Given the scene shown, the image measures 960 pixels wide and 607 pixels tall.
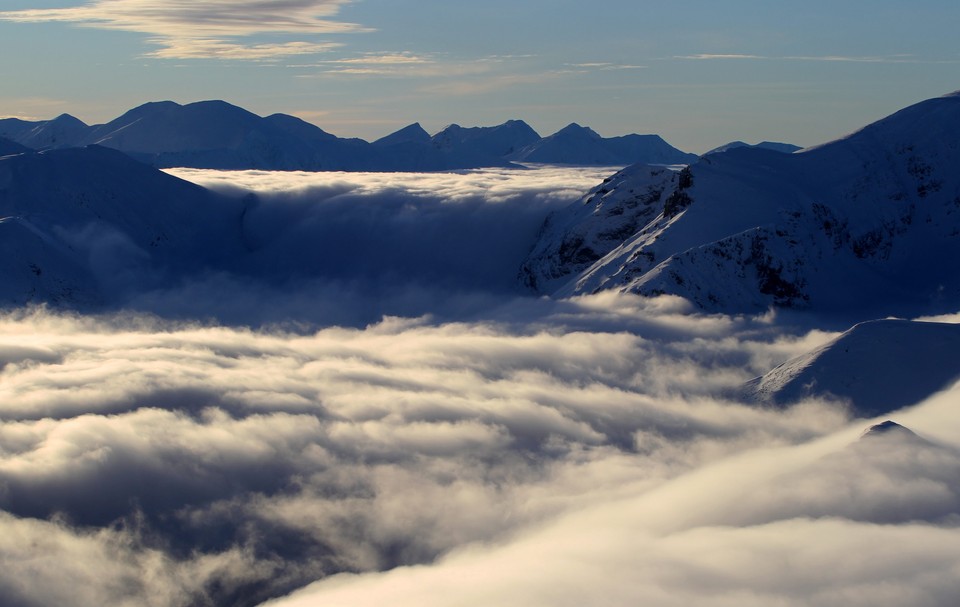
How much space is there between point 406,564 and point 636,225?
285 ft

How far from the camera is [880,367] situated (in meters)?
101

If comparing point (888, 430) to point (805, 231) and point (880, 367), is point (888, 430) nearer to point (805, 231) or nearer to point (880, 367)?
point (880, 367)

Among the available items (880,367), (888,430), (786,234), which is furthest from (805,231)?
(888,430)

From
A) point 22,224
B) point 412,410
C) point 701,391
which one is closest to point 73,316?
point 22,224

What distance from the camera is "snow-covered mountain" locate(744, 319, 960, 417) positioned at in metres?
99.5

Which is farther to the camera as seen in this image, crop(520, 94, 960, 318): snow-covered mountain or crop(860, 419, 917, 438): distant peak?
crop(520, 94, 960, 318): snow-covered mountain

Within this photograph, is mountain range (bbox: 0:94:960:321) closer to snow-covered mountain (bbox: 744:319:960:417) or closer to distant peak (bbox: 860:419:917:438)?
snow-covered mountain (bbox: 744:319:960:417)

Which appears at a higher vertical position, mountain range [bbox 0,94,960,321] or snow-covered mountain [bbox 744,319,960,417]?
mountain range [bbox 0,94,960,321]

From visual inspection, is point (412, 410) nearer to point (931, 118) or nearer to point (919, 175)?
point (919, 175)

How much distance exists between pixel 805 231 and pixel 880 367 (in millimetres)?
56654

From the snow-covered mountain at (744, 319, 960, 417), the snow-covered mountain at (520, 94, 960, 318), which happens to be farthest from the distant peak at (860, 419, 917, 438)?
the snow-covered mountain at (520, 94, 960, 318)

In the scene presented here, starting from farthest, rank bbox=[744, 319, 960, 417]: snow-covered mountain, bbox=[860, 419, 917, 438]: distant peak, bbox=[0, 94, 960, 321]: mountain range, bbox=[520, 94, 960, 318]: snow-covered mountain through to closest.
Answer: bbox=[0, 94, 960, 321]: mountain range
bbox=[520, 94, 960, 318]: snow-covered mountain
bbox=[744, 319, 960, 417]: snow-covered mountain
bbox=[860, 419, 917, 438]: distant peak

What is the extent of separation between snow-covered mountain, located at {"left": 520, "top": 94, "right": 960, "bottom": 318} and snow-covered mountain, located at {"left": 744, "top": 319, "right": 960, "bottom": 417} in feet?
146

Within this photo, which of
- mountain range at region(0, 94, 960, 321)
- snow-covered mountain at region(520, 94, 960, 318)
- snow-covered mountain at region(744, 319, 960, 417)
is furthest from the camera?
mountain range at region(0, 94, 960, 321)
